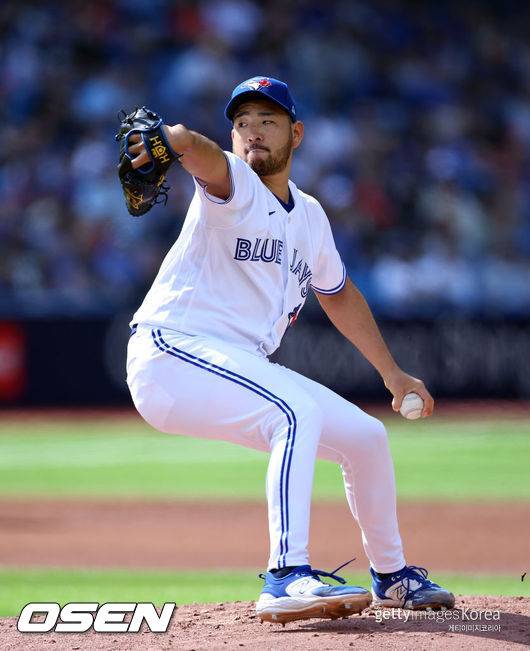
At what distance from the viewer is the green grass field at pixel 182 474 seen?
5109 millimetres

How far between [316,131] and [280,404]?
1212 cm

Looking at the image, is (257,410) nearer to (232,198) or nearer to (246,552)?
(232,198)

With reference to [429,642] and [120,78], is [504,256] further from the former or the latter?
[429,642]

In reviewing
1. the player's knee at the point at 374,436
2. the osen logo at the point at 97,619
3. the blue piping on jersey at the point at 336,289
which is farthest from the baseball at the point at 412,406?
the osen logo at the point at 97,619

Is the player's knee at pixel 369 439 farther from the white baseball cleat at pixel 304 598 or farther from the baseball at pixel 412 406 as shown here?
the white baseball cleat at pixel 304 598

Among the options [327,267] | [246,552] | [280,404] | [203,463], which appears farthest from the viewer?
[203,463]

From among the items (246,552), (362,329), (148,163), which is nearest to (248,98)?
(148,163)

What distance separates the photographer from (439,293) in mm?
13445

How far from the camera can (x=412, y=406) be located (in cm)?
386

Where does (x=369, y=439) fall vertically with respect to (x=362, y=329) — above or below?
below

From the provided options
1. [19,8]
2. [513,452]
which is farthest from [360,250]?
[19,8]

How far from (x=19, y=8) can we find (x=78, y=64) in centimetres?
130

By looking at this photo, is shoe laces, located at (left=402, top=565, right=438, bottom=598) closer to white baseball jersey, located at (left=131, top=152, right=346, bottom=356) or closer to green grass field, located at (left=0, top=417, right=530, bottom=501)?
white baseball jersey, located at (left=131, top=152, right=346, bottom=356)

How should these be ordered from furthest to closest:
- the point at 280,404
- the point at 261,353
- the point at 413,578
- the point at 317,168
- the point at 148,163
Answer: the point at 317,168 < the point at 413,578 < the point at 261,353 < the point at 280,404 < the point at 148,163
